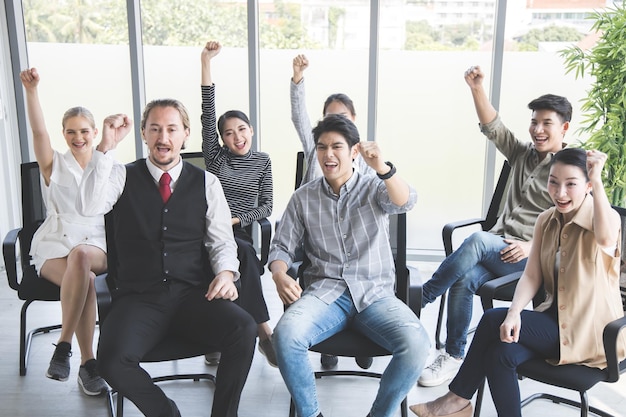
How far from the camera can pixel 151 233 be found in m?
2.46

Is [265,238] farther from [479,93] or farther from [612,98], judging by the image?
[612,98]

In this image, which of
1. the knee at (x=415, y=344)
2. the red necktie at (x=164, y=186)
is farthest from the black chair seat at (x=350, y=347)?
the red necktie at (x=164, y=186)

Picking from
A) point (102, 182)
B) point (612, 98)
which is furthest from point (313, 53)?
point (102, 182)

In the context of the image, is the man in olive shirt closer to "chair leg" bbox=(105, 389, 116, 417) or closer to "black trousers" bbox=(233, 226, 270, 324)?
"black trousers" bbox=(233, 226, 270, 324)

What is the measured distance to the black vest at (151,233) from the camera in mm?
2461

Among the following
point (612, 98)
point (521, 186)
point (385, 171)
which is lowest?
point (521, 186)

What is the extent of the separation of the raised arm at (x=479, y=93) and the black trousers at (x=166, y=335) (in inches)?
66.9

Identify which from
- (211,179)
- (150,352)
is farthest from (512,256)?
(150,352)

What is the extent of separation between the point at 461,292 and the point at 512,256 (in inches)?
12.1

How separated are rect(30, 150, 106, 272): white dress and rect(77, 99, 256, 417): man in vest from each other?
1.37 ft

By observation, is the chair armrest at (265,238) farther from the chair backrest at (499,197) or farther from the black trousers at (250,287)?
the chair backrest at (499,197)

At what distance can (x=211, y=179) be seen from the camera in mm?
2619

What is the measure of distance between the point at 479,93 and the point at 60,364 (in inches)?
97.7

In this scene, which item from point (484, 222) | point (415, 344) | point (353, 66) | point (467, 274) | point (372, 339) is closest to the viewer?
point (415, 344)
